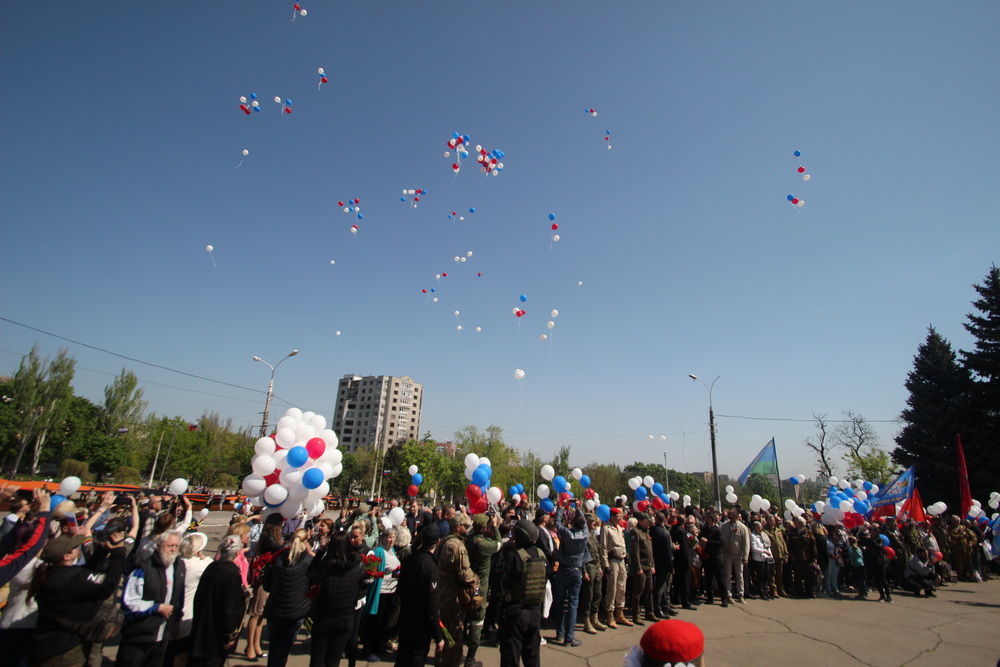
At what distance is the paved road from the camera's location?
625 cm

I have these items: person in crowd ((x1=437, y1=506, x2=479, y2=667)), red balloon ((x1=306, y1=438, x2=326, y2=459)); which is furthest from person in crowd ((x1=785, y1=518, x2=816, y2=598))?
red balloon ((x1=306, y1=438, x2=326, y2=459))

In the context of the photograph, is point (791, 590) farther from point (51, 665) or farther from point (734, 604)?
point (51, 665)

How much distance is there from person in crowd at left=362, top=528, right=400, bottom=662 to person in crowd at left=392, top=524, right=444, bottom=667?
1.44m

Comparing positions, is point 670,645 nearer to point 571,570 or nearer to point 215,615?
point 215,615

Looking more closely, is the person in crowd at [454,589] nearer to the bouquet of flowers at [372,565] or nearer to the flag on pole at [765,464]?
the bouquet of flowers at [372,565]

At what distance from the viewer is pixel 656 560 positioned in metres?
8.41

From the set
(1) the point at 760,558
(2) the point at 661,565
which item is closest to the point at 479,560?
(2) the point at 661,565

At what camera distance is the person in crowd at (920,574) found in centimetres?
1122

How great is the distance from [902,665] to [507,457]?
162ft

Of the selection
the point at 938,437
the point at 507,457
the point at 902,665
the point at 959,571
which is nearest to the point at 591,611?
the point at 902,665

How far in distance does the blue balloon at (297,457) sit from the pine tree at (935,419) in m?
31.5

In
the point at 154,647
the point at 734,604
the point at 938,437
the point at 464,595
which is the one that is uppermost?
the point at 938,437

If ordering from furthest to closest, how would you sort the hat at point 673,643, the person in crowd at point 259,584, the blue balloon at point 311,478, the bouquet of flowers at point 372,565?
the blue balloon at point 311,478
the person in crowd at point 259,584
the bouquet of flowers at point 372,565
the hat at point 673,643

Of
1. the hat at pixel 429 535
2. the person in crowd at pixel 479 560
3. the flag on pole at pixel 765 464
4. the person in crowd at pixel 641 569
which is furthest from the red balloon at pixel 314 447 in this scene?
the flag on pole at pixel 765 464
